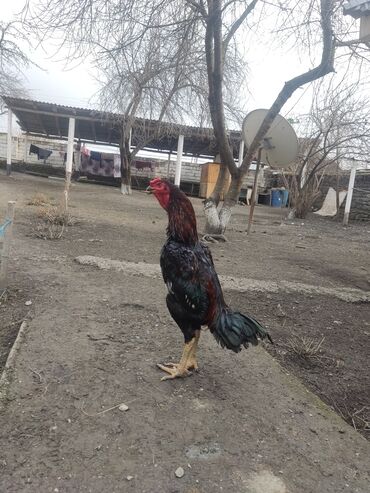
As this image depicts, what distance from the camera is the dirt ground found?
194 centimetres

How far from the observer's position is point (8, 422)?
2.18 meters

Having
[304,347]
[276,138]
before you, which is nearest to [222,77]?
[276,138]

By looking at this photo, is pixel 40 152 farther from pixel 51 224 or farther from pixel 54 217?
pixel 51 224

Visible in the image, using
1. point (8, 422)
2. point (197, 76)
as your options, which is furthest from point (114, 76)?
point (8, 422)

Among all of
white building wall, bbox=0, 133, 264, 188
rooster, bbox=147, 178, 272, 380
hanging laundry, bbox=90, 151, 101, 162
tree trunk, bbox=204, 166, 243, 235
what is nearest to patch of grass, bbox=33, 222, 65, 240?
tree trunk, bbox=204, 166, 243, 235

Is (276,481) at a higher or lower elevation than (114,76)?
lower

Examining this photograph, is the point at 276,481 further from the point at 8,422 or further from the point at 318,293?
the point at 318,293

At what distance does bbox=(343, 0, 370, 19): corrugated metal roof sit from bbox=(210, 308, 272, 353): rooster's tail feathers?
4.00 metres

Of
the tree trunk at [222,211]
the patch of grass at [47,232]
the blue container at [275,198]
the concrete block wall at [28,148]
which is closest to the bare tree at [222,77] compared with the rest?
the tree trunk at [222,211]

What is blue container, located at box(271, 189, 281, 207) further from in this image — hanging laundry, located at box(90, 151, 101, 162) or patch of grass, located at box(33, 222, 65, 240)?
patch of grass, located at box(33, 222, 65, 240)

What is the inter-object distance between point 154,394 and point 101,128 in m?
20.0

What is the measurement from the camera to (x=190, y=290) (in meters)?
2.63

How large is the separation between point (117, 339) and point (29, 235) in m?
4.18

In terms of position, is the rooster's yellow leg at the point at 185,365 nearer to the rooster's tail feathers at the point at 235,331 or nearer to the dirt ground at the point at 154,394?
the dirt ground at the point at 154,394
